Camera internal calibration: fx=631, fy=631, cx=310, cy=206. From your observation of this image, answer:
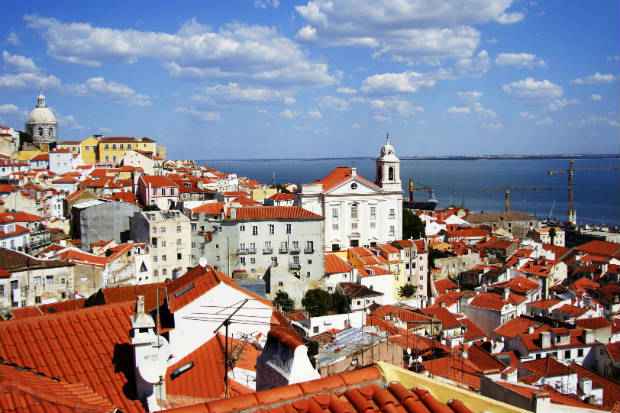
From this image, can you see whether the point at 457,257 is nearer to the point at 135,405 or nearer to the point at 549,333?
the point at 549,333

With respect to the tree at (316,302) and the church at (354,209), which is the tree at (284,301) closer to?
the tree at (316,302)

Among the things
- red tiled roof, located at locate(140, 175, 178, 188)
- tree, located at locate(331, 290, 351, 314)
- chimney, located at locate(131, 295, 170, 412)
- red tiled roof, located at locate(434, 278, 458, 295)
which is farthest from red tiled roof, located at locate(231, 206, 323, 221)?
chimney, located at locate(131, 295, 170, 412)

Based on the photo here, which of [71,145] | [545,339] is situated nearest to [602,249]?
[545,339]

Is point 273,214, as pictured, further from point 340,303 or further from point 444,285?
point 444,285

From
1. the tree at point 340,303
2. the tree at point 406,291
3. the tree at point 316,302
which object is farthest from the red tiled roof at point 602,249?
the tree at point 316,302

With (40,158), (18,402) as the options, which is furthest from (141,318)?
(40,158)
